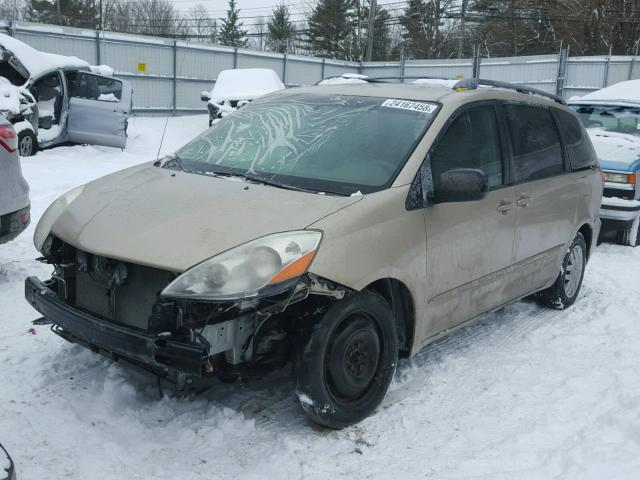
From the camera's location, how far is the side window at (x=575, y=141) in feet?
17.3

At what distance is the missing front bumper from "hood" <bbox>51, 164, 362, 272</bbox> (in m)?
0.32

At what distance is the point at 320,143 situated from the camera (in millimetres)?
3902

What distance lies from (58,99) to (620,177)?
9.73 meters

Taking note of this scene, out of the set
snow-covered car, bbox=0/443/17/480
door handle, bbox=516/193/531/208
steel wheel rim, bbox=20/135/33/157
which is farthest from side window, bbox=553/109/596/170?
steel wheel rim, bbox=20/135/33/157

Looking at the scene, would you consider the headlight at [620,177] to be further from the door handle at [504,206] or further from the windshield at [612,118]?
the door handle at [504,206]

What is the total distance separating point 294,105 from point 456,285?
160 cm

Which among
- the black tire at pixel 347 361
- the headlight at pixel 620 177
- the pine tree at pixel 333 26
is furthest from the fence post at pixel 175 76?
the pine tree at pixel 333 26

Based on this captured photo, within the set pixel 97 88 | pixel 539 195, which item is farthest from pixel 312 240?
pixel 97 88

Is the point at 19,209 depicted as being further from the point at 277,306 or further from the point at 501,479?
the point at 501,479

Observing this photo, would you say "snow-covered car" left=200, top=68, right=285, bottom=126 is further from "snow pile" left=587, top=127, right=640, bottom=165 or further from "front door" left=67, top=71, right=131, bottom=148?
"snow pile" left=587, top=127, right=640, bottom=165

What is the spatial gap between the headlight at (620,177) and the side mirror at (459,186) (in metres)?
5.08

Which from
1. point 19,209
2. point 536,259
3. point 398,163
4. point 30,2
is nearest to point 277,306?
point 398,163

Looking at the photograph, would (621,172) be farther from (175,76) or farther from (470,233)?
(175,76)

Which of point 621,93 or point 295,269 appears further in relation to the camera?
point 621,93
